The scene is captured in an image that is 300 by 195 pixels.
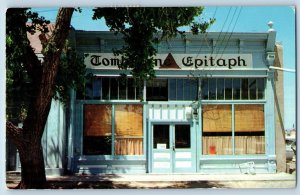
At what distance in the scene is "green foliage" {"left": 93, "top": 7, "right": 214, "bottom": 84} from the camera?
8.48m

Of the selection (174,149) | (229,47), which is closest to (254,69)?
(229,47)

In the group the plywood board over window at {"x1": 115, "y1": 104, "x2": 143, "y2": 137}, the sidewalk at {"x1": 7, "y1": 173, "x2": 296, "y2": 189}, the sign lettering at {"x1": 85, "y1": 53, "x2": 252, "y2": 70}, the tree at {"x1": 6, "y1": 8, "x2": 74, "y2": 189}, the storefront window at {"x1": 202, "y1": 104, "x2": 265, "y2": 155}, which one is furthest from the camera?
the storefront window at {"x1": 202, "y1": 104, "x2": 265, "y2": 155}

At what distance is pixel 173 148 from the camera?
11.6m

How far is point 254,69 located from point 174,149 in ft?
9.64

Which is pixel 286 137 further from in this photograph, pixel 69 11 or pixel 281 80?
pixel 69 11

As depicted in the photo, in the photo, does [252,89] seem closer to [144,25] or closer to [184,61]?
[184,61]

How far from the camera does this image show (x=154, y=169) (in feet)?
37.4

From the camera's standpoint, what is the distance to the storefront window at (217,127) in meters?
11.8

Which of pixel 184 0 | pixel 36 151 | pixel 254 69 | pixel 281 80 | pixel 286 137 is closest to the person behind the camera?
pixel 184 0

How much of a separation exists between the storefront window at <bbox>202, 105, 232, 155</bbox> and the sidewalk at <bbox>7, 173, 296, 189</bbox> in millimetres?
1081

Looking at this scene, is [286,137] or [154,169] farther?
[154,169]

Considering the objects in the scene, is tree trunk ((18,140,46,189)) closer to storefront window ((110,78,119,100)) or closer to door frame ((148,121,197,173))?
storefront window ((110,78,119,100))

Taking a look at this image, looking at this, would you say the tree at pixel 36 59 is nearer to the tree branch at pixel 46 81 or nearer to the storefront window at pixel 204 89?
the tree branch at pixel 46 81

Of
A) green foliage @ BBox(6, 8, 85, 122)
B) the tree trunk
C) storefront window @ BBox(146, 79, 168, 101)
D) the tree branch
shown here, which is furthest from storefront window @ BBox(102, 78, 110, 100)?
the tree trunk
